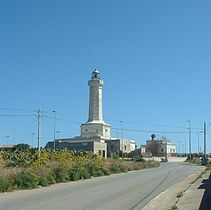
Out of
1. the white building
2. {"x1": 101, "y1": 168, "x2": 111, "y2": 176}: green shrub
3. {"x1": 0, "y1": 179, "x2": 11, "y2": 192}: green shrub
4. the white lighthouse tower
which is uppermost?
the white lighthouse tower

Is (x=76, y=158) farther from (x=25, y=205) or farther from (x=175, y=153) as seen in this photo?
(x=175, y=153)

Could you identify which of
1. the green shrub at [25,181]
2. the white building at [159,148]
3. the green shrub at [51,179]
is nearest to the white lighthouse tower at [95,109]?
the white building at [159,148]

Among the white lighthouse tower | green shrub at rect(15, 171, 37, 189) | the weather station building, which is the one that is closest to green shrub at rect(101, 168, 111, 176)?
green shrub at rect(15, 171, 37, 189)

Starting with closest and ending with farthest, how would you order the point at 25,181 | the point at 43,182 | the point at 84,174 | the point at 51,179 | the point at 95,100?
the point at 25,181 < the point at 43,182 < the point at 51,179 < the point at 84,174 < the point at 95,100

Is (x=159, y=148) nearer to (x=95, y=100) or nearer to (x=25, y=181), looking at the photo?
(x=95, y=100)

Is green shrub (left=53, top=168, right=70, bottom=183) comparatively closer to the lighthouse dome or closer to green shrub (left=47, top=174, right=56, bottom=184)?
green shrub (left=47, top=174, right=56, bottom=184)

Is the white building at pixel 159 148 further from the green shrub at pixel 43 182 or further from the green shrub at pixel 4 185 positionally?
the green shrub at pixel 4 185

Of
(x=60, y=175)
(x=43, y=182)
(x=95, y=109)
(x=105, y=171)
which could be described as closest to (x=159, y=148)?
(x=95, y=109)

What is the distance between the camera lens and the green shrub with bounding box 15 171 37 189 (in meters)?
28.1

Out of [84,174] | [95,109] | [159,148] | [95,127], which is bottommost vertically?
[84,174]

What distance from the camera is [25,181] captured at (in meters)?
28.6

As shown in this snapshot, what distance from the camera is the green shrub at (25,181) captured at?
1106 inches

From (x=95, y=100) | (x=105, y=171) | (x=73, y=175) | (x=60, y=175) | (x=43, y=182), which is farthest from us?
(x=95, y=100)

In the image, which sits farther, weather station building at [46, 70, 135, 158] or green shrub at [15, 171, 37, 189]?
weather station building at [46, 70, 135, 158]
